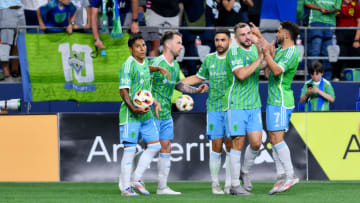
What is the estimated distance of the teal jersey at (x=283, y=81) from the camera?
9.28 metres

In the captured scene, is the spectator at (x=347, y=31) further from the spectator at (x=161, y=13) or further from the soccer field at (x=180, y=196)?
the soccer field at (x=180, y=196)

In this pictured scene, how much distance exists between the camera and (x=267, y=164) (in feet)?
39.3

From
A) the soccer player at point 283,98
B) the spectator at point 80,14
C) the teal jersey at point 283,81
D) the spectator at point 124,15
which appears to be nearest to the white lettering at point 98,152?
the spectator at point 124,15

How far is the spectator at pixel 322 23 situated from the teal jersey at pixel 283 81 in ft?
16.0

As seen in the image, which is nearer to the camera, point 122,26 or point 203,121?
point 203,121

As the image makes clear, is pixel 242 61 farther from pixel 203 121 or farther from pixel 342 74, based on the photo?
pixel 342 74

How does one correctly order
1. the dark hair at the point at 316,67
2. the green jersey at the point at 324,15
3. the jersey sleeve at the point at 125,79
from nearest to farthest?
1. the jersey sleeve at the point at 125,79
2. the dark hair at the point at 316,67
3. the green jersey at the point at 324,15

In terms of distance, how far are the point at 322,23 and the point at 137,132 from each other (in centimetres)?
643

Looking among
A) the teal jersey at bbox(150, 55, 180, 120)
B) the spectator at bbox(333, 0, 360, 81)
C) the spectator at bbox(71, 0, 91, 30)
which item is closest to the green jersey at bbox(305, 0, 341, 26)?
the spectator at bbox(333, 0, 360, 81)

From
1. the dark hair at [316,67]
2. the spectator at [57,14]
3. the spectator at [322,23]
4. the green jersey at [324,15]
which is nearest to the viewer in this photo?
the dark hair at [316,67]

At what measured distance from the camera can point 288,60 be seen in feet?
30.3

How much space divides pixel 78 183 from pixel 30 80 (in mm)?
2421

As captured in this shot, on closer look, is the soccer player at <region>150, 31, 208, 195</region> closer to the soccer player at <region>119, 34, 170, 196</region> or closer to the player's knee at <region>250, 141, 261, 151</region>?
the soccer player at <region>119, 34, 170, 196</region>

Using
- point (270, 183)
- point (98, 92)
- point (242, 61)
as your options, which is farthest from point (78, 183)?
point (242, 61)
